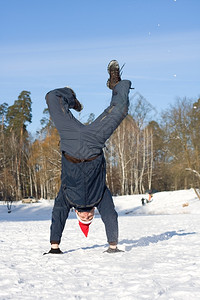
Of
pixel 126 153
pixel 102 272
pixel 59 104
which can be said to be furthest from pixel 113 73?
pixel 126 153

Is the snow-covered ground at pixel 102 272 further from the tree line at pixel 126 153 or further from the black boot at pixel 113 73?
the tree line at pixel 126 153

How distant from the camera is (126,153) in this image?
134 ft

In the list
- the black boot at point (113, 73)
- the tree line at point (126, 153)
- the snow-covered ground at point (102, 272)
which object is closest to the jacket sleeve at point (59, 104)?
the black boot at point (113, 73)

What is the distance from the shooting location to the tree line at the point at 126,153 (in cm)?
3153

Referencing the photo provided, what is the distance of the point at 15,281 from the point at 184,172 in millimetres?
30101

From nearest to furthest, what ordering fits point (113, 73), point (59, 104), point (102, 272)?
point (102, 272) < point (59, 104) < point (113, 73)

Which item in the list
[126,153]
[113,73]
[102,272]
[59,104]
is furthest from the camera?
[126,153]

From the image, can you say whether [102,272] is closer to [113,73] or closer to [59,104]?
[59,104]

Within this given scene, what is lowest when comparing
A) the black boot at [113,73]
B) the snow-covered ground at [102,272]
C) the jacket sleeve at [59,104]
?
the snow-covered ground at [102,272]

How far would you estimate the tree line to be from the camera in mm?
31531

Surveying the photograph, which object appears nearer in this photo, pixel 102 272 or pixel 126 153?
pixel 102 272

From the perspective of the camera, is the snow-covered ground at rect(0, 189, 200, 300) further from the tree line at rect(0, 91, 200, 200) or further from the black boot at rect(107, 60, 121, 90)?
the tree line at rect(0, 91, 200, 200)

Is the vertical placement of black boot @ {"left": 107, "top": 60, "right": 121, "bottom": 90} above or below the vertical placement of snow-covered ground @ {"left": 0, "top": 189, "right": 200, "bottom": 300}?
above

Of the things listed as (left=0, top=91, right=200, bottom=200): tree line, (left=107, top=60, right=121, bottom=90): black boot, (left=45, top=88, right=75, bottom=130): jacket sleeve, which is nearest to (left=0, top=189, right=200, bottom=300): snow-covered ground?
(left=45, top=88, right=75, bottom=130): jacket sleeve
